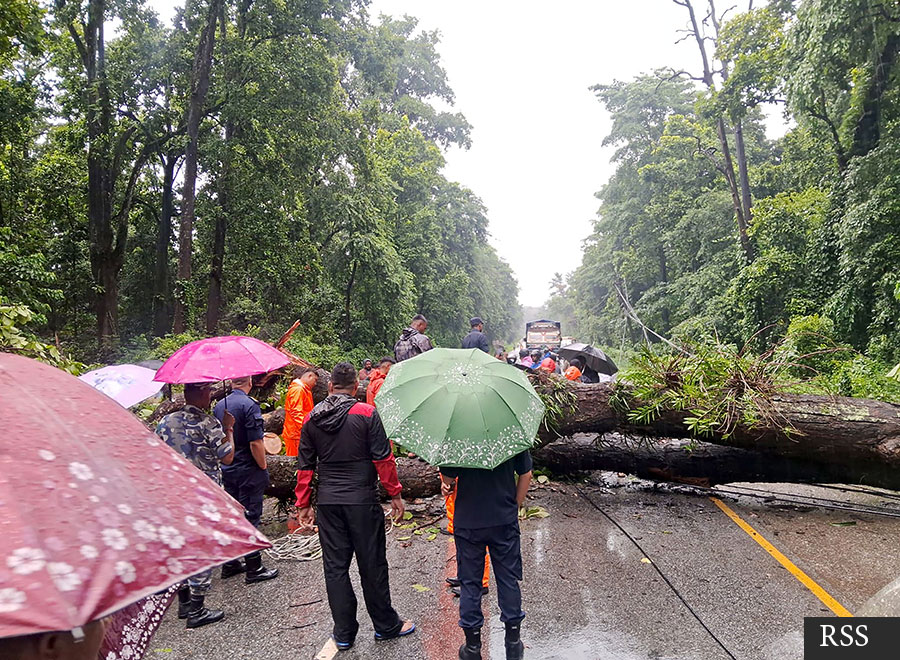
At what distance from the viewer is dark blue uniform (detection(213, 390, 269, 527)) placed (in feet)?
15.4

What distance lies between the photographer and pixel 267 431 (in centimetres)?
873

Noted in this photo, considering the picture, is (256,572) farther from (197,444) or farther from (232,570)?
(197,444)

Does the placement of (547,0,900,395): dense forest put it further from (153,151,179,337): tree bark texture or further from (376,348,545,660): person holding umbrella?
(153,151,179,337): tree bark texture

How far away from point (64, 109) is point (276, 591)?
18.1 m

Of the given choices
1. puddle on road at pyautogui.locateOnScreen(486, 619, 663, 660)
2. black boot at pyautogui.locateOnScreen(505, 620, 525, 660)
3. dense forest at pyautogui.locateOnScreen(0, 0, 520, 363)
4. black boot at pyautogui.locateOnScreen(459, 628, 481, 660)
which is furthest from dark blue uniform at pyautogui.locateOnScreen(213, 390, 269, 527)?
dense forest at pyautogui.locateOnScreen(0, 0, 520, 363)

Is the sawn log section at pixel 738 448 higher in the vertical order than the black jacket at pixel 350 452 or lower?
lower

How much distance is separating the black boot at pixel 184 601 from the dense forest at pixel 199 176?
12307 millimetres

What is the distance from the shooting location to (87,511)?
0.78 metres

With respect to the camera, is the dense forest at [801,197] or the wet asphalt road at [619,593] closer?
the wet asphalt road at [619,593]

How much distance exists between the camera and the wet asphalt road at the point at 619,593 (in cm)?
385

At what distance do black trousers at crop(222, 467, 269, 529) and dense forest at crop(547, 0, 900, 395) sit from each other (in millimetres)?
6161

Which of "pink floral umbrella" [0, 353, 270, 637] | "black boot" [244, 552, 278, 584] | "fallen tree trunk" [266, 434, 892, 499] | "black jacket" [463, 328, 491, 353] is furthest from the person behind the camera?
"black jacket" [463, 328, 491, 353]

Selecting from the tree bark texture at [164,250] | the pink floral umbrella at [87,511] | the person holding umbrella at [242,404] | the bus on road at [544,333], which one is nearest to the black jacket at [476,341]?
the person holding umbrella at [242,404]

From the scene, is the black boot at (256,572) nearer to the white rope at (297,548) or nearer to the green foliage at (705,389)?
the white rope at (297,548)
